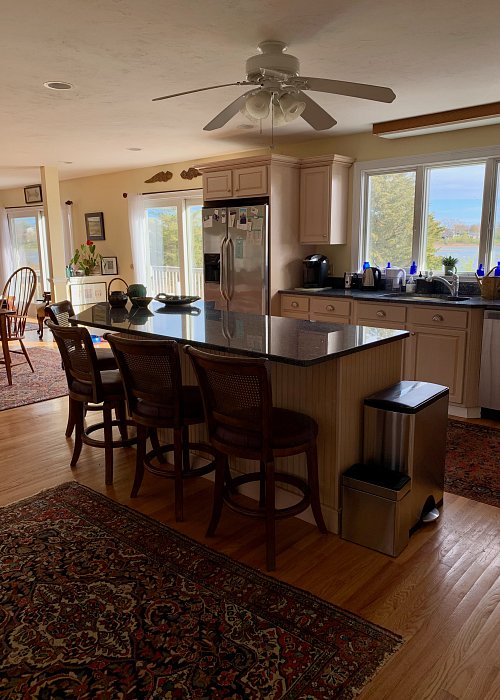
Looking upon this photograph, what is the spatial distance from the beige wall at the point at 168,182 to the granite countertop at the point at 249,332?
2520mm

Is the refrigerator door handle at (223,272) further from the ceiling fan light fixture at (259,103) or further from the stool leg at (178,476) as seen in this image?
the stool leg at (178,476)

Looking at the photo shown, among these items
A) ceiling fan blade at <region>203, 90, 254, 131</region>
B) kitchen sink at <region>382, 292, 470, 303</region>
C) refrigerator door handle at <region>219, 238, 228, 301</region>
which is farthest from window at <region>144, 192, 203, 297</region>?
ceiling fan blade at <region>203, 90, 254, 131</region>

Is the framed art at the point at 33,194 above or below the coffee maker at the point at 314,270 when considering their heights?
above

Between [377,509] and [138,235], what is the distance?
6.10 meters

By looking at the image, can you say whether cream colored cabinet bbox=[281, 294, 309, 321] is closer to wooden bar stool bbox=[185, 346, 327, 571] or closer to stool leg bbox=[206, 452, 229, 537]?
wooden bar stool bbox=[185, 346, 327, 571]

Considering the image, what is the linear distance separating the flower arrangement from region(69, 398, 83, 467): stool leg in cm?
517

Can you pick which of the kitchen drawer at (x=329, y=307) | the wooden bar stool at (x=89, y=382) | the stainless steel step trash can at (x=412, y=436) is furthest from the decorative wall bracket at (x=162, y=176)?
the stainless steel step trash can at (x=412, y=436)

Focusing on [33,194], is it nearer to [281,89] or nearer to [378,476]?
[281,89]

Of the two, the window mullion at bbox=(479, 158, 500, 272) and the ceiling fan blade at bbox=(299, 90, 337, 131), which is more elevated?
the ceiling fan blade at bbox=(299, 90, 337, 131)

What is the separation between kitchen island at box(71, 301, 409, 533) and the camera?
2305mm

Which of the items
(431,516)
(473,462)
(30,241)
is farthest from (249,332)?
(30,241)

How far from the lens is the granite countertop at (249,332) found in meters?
2.22

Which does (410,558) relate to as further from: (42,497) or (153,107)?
(153,107)

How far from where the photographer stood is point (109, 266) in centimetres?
811
